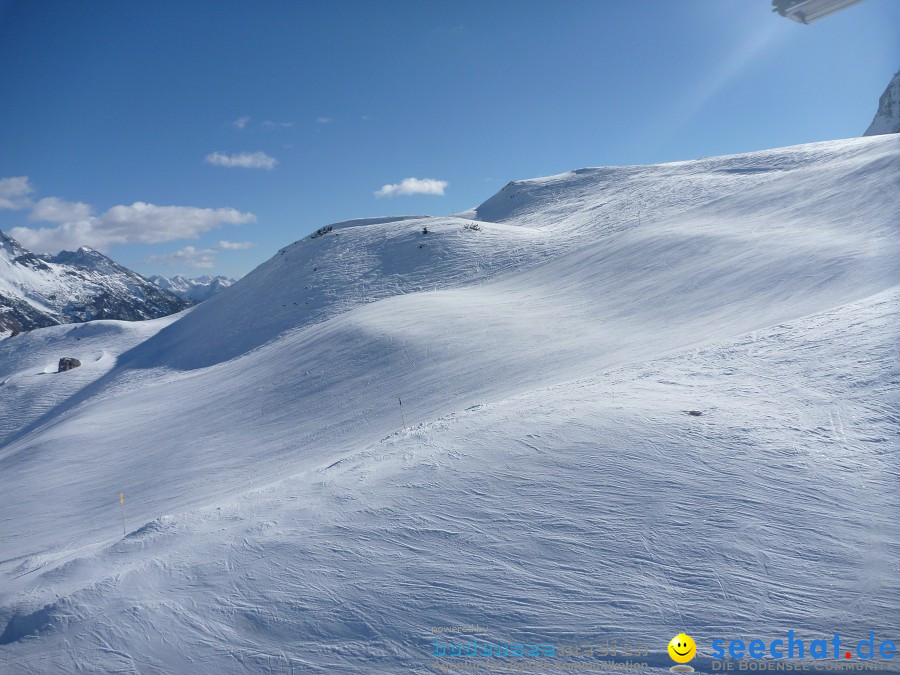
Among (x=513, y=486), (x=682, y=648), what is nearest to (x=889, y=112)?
(x=513, y=486)

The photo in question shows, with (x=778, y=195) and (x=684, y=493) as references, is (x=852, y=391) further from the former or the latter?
(x=778, y=195)

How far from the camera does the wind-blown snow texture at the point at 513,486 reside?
14.6 ft

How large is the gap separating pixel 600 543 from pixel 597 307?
557 inches

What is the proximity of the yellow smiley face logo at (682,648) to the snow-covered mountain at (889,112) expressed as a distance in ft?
606

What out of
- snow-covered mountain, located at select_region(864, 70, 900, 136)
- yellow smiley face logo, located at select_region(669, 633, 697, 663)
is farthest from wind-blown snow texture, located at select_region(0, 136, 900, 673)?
snow-covered mountain, located at select_region(864, 70, 900, 136)

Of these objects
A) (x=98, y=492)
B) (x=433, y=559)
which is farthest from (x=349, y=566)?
(x=98, y=492)

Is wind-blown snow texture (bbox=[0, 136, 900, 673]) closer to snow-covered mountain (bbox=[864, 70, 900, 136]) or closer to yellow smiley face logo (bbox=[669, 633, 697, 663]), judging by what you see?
yellow smiley face logo (bbox=[669, 633, 697, 663])

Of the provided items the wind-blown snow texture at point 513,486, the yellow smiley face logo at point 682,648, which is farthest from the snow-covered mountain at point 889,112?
the yellow smiley face logo at point 682,648

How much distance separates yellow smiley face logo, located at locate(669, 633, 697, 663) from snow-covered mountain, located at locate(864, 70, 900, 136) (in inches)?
7271

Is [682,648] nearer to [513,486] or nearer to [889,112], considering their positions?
[513,486]

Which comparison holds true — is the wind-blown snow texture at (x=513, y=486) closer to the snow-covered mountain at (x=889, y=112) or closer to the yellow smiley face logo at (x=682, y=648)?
the yellow smiley face logo at (x=682, y=648)

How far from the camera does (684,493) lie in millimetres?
5500

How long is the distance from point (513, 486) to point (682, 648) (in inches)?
96.8

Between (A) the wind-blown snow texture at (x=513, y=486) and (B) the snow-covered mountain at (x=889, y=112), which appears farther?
(B) the snow-covered mountain at (x=889, y=112)
